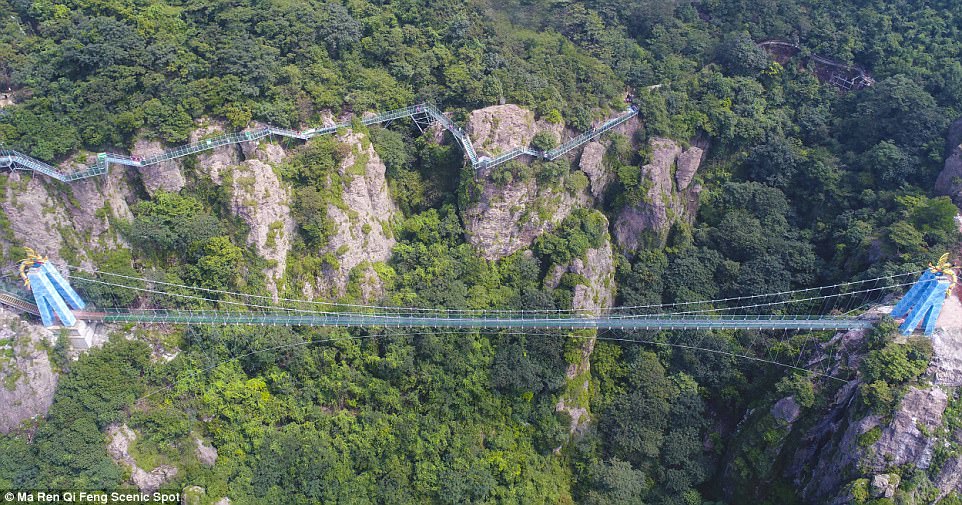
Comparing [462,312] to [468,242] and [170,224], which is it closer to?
[468,242]

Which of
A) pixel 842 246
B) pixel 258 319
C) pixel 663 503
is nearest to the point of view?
pixel 258 319

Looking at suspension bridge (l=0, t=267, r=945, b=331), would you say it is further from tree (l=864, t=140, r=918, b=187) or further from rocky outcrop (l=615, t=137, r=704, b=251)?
tree (l=864, t=140, r=918, b=187)

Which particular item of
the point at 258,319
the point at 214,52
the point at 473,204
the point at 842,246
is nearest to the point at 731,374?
the point at 842,246

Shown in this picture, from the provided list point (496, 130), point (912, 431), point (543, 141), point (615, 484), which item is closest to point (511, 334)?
point (615, 484)

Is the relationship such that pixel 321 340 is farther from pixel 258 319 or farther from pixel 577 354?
pixel 577 354

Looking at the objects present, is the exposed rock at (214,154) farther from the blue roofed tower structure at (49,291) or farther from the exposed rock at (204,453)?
the exposed rock at (204,453)

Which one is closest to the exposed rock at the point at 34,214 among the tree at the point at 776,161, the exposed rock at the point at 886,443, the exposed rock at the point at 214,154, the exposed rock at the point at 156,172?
the exposed rock at the point at 156,172
